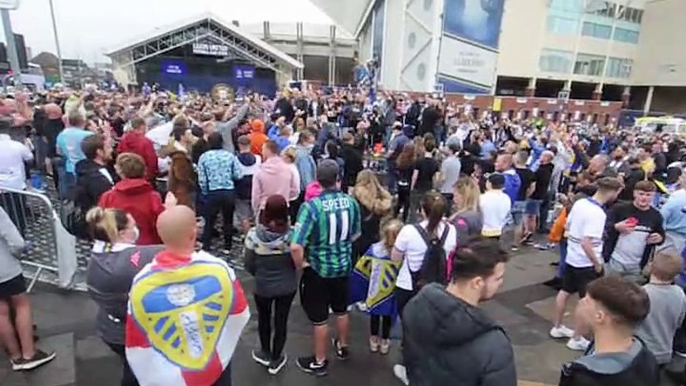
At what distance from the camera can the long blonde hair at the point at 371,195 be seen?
14.6ft

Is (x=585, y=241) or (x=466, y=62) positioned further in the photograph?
(x=466, y=62)

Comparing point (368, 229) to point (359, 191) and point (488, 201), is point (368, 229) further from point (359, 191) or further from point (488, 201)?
point (488, 201)

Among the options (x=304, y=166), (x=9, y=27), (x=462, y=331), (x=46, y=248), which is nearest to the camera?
(x=462, y=331)

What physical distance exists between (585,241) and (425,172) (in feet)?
10.6

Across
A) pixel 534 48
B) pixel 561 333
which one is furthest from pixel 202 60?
pixel 561 333

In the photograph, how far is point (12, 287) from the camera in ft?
10.7

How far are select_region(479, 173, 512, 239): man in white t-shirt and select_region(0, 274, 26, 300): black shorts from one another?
4324 millimetres

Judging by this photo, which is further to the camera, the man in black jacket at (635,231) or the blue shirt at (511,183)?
the blue shirt at (511,183)

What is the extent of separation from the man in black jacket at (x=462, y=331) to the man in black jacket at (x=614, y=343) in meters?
0.29

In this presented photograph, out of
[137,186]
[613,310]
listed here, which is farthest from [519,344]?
[137,186]

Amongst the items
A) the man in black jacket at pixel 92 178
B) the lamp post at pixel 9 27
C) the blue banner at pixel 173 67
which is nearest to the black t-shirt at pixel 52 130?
the lamp post at pixel 9 27

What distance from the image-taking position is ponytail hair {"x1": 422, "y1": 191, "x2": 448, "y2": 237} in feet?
11.4

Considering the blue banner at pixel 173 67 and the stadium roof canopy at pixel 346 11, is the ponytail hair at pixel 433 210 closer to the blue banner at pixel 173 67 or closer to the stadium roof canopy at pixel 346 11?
the blue banner at pixel 173 67

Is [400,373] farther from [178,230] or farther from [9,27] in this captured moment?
[9,27]
